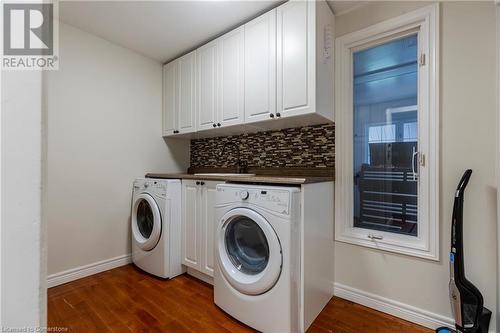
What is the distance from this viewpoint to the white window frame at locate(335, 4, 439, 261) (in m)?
1.54

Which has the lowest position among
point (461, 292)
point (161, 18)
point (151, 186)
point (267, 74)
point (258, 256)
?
point (461, 292)

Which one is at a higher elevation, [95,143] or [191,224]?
[95,143]

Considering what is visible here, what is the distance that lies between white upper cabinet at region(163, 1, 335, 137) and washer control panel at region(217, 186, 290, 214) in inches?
25.6

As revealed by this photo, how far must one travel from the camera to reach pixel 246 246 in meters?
1.68

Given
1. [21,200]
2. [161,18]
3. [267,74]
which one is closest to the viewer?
[21,200]

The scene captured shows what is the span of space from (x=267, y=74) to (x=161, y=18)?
1075mm

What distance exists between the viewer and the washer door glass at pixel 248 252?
1424mm

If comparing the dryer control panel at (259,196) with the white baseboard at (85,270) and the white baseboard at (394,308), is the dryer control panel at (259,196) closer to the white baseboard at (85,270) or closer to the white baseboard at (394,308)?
the white baseboard at (394,308)

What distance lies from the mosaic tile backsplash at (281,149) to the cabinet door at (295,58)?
448 mm

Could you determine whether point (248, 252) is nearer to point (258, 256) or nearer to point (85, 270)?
point (258, 256)

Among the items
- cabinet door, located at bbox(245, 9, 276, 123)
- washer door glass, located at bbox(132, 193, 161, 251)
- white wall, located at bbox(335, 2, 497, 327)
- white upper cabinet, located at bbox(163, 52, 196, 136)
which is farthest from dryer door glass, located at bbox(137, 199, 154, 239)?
white wall, located at bbox(335, 2, 497, 327)

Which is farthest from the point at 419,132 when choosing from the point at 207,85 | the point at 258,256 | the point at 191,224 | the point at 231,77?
the point at 191,224

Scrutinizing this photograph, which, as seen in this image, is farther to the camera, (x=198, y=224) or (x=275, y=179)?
(x=198, y=224)

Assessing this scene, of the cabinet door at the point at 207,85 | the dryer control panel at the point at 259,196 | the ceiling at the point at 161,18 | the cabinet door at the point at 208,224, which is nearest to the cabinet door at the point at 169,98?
the ceiling at the point at 161,18
